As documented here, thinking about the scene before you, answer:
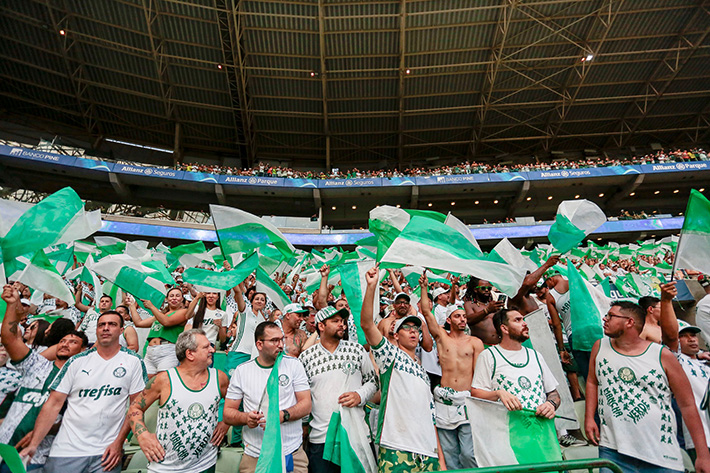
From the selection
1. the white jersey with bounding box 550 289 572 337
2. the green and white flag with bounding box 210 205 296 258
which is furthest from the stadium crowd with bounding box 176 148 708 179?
the green and white flag with bounding box 210 205 296 258

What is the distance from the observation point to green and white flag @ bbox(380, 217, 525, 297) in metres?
2.84

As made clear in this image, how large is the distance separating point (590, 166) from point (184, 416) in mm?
27697

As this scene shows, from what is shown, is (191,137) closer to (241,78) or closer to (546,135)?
(241,78)

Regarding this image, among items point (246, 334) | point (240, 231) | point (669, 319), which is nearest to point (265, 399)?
point (246, 334)

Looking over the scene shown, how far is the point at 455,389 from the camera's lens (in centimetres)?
299

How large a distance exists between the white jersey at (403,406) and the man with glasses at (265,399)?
559 millimetres

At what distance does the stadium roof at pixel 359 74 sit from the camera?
1864 cm

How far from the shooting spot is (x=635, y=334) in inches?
101

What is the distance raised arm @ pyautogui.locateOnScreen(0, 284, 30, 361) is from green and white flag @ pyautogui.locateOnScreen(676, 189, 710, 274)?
509 centimetres

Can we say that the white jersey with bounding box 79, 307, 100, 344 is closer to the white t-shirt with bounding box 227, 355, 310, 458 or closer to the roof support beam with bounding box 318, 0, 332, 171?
the white t-shirt with bounding box 227, 355, 310, 458

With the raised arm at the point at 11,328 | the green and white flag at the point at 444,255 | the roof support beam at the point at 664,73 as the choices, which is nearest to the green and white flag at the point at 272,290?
the green and white flag at the point at 444,255

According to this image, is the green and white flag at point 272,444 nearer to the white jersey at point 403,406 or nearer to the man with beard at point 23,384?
the white jersey at point 403,406

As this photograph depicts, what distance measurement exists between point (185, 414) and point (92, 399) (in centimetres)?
68

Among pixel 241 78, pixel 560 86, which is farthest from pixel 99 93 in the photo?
pixel 560 86
